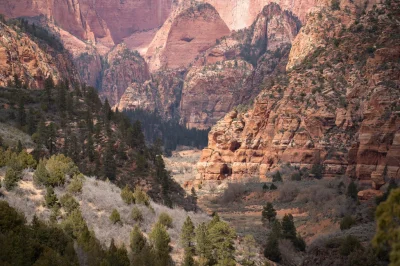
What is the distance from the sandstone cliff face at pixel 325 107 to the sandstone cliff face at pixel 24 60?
36.6 metres

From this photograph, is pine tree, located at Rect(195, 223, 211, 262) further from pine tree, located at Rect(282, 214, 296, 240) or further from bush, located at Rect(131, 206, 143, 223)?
pine tree, located at Rect(282, 214, 296, 240)

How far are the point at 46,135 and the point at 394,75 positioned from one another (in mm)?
53923

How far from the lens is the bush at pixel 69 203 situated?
35.0m

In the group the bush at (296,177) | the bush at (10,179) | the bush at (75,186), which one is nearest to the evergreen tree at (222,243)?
the bush at (75,186)

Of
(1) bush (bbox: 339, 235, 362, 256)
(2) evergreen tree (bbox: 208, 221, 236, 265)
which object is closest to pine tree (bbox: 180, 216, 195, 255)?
(2) evergreen tree (bbox: 208, 221, 236, 265)

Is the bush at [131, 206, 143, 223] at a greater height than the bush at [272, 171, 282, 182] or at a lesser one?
greater

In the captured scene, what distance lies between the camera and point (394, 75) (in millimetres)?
83938

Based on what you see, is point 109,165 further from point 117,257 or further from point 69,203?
point 117,257

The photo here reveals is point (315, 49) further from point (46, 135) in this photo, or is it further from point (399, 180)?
point (46, 135)

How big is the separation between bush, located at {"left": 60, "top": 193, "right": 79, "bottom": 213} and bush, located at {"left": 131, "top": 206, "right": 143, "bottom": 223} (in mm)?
4052

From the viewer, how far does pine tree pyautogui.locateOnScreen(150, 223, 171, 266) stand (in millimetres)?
31306

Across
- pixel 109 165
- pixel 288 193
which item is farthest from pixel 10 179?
pixel 288 193

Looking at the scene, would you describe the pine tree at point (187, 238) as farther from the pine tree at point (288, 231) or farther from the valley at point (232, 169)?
the pine tree at point (288, 231)

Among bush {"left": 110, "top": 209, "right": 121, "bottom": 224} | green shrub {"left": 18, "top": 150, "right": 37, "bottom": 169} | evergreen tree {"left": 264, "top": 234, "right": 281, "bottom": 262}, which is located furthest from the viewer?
green shrub {"left": 18, "top": 150, "right": 37, "bottom": 169}
